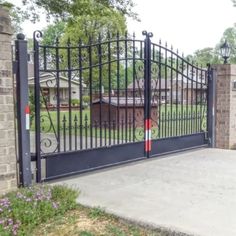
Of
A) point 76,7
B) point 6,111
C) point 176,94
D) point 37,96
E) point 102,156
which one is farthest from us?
point 76,7

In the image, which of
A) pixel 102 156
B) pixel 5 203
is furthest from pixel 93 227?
pixel 102 156

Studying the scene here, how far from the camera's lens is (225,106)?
311 inches

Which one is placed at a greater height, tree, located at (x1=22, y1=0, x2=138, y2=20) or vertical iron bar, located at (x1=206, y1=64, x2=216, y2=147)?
tree, located at (x1=22, y1=0, x2=138, y2=20)

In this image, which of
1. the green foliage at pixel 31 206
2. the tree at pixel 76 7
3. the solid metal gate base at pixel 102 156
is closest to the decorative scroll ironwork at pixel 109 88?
the solid metal gate base at pixel 102 156

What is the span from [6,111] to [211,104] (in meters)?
4.97

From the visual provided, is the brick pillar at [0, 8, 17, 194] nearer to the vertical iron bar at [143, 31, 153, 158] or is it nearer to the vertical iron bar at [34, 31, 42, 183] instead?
the vertical iron bar at [34, 31, 42, 183]

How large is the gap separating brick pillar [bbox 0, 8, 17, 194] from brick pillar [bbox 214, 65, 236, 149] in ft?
16.7

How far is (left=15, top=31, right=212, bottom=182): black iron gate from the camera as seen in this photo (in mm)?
4910

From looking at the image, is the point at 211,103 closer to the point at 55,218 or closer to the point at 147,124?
the point at 147,124

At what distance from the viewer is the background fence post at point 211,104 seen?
7.70 metres

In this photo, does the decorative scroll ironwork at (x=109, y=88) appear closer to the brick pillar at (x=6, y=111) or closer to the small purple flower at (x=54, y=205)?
the brick pillar at (x=6, y=111)

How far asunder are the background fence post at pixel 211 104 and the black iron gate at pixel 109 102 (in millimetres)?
47

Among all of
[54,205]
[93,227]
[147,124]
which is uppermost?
[147,124]

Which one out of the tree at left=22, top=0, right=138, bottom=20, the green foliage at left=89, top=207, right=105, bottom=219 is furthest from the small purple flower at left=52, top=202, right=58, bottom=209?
the tree at left=22, top=0, right=138, bottom=20
